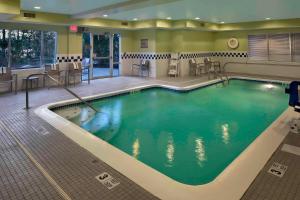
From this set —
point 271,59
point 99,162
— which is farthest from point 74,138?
point 271,59

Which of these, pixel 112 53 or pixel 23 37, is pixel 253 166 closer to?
pixel 23 37

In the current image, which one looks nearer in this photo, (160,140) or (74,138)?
(74,138)

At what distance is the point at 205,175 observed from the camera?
320 cm

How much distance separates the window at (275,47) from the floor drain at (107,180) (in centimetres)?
1062

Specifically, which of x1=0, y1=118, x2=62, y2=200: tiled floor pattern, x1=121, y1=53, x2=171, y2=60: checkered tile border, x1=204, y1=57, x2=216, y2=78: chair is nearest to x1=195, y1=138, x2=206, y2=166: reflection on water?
x1=0, y1=118, x2=62, y2=200: tiled floor pattern

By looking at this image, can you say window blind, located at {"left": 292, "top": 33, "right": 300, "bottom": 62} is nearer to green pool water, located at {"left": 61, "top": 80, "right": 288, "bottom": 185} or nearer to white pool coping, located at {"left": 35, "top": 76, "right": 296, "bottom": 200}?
green pool water, located at {"left": 61, "top": 80, "right": 288, "bottom": 185}

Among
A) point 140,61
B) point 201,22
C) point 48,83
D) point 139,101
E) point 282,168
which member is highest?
point 201,22

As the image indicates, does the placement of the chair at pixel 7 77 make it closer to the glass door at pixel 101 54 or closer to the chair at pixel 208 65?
the glass door at pixel 101 54

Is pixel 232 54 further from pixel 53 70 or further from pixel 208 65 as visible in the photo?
pixel 53 70

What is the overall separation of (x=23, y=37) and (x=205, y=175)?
711 cm

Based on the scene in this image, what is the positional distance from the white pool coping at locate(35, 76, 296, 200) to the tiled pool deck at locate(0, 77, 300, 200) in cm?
8

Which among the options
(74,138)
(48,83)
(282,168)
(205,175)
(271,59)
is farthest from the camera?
(271,59)

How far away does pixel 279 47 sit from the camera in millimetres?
10867

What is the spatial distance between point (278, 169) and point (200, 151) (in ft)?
4.28
